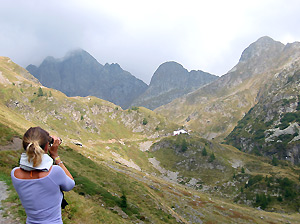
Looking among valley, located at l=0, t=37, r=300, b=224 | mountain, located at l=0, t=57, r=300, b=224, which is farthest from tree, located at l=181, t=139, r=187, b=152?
valley, located at l=0, t=37, r=300, b=224

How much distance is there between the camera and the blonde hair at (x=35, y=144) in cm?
455

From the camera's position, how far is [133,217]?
2370 centimetres

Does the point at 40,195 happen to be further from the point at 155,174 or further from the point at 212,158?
the point at 212,158

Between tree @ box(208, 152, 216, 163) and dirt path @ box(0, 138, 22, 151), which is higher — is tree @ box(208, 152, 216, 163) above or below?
below

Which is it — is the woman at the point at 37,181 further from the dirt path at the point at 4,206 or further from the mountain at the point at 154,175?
the mountain at the point at 154,175

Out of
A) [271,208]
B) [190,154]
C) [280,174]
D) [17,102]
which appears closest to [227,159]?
[190,154]

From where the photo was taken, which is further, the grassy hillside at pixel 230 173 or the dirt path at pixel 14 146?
Answer: the grassy hillside at pixel 230 173

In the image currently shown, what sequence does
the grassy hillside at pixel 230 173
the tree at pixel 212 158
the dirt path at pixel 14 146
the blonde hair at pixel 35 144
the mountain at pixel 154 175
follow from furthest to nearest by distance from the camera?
the tree at pixel 212 158 < the grassy hillside at pixel 230 173 < the mountain at pixel 154 175 < the dirt path at pixel 14 146 < the blonde hair at pixel 35 144

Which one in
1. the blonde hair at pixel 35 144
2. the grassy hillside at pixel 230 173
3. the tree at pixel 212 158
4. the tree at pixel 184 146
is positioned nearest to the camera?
the blonde hair at pixel 35 144

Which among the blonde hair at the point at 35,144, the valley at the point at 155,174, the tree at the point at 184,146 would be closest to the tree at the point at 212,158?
the valley at the point at 155,174

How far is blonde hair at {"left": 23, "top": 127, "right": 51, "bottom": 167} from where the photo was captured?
455cm

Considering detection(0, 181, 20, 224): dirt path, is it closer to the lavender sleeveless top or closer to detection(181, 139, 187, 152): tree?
the lavender sleeveless top

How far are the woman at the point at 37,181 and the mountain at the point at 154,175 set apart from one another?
8399 mm

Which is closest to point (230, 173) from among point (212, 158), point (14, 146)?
point (212, 158)
